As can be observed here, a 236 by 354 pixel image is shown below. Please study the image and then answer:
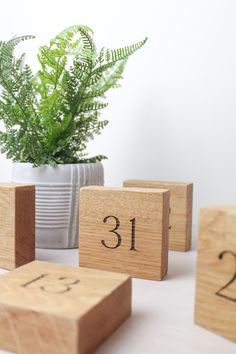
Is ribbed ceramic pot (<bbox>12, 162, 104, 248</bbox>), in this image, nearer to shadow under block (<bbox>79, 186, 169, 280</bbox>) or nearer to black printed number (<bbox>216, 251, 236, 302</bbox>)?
shadow under block (<bbox>79, 186, 169, 280</bbox>)

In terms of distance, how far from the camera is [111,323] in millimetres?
427

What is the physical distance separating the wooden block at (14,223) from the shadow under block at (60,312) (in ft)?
0.55

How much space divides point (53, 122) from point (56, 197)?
0.47ft

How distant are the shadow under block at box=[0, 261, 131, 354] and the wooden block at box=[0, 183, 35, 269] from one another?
166 millimetres

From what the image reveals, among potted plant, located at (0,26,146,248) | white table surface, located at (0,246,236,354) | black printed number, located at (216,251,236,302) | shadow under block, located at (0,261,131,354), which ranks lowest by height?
white table surface, located at (0,246,236,354)

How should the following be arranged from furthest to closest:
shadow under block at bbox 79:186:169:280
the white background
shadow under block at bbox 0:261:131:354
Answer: the white background, shadow under block at bbox 79:186:169:280, shadow under block at bbox 0:261:131:354

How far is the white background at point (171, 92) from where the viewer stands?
3.26ft

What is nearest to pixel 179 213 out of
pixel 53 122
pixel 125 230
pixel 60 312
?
pixel 125 230

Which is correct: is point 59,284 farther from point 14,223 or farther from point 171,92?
point 171,92

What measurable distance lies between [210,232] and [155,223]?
6.7 inches

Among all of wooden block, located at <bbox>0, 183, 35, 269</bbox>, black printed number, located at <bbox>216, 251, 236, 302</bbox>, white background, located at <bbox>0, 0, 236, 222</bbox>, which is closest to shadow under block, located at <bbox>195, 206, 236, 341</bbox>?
black printed number, located at <bbox>216, 251, 236, 302</bbox>

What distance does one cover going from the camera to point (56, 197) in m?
0.76

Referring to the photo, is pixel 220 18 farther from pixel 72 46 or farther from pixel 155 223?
pixel 155 223

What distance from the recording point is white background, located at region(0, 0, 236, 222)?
0.99 metres
